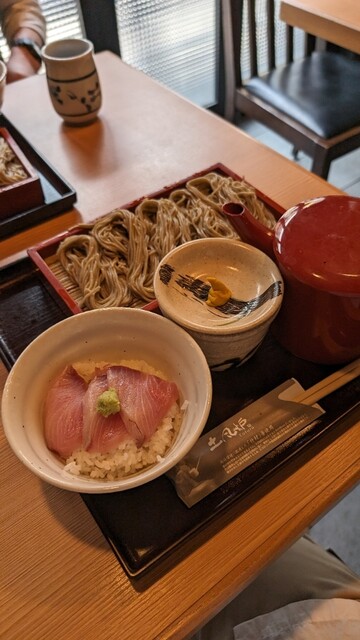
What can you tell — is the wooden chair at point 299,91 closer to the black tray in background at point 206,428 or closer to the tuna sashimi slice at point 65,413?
the black tray in background at point 206,428

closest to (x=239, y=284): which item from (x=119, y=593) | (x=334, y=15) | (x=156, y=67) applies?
(x=119, y=593)

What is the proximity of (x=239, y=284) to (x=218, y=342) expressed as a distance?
13cm

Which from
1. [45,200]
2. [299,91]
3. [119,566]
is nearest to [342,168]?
[299,91]

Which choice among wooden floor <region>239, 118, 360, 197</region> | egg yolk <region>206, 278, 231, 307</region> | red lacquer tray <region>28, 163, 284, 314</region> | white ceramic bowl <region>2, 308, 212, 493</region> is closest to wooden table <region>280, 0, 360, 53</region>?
red lacquer tray <region>28, 163, 284, 314</region>

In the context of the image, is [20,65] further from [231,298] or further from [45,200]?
[231,298]

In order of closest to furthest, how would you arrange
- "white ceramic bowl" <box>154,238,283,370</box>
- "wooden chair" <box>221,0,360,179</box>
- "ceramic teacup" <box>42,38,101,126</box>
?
"white ceramic bowl" <box>154,238,283,370</box> < "ceramic teacup" <box>42,38,101,126</box> < "wooden chair" <box>221,0,360,179</box>

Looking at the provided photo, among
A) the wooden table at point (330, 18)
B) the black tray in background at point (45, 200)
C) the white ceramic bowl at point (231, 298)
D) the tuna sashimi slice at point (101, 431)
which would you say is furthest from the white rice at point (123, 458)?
the wooden table at point (330, 18)

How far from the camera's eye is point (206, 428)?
2.52 feet

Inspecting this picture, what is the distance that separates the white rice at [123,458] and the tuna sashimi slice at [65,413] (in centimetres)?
2

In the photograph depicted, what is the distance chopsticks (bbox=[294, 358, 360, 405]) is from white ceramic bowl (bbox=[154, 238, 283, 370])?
0.11 metres

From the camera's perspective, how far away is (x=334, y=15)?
1604mm

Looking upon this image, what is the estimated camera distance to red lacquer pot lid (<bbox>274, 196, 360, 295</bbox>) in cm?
68

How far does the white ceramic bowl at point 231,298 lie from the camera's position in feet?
2.37

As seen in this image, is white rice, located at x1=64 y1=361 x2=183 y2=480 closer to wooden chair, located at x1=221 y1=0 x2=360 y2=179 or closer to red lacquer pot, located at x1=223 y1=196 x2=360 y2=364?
red lacquer pot, located at x1=223 y1=196 x2=360 y2=364
